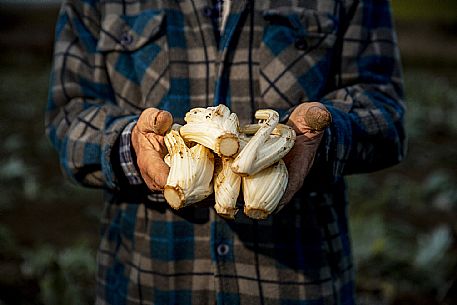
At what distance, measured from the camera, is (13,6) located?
16.3m

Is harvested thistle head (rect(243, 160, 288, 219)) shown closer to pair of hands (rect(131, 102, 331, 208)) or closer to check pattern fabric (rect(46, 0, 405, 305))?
pair of hands (rect(131, 102, 331, 208))

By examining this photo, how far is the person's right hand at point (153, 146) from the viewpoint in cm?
122

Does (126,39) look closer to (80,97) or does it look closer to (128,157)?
(80,97)

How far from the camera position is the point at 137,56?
5.00 feet

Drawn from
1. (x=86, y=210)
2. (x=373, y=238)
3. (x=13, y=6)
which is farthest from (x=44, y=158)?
(x=13, y=6)

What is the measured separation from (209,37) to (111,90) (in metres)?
0.28

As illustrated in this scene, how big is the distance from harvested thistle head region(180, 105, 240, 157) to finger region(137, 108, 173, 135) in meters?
0.04

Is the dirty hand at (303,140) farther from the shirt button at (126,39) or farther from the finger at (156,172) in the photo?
the shirt button at (126,39)

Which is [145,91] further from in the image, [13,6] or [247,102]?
[13,6]

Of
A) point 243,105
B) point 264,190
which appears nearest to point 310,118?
point 264,190

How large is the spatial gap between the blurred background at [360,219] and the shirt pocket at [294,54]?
1405 millimetres

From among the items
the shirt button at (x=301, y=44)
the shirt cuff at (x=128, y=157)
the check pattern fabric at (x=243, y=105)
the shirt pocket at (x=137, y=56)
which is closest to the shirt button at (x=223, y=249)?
the check pattern fabric at (x=243, y=105)

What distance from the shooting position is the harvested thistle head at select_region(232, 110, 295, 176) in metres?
1.17

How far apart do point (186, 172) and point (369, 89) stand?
0.54m
